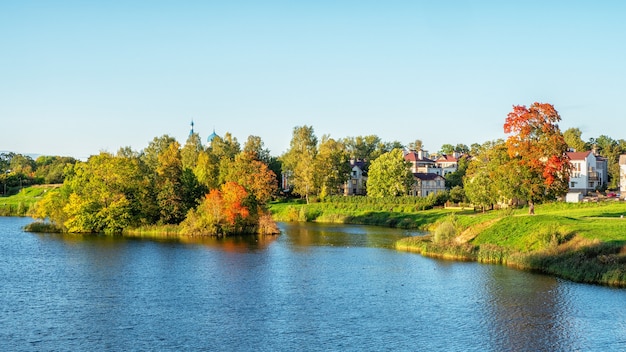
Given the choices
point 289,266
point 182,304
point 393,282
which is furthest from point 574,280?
point 182,304

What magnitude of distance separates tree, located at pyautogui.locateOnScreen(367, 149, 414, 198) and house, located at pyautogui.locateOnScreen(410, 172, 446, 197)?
21.3 m

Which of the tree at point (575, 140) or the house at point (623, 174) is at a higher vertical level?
the tree at point (575, 140)

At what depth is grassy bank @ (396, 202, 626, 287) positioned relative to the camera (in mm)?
48312

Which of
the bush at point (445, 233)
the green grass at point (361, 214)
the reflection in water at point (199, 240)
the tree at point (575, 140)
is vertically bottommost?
Result: the reflection in water at point (199, 240)

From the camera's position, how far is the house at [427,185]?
483 feet

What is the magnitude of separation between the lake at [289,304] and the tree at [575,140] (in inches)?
4792

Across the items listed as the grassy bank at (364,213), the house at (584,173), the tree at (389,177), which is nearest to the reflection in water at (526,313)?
the grassy bank at (364,213)

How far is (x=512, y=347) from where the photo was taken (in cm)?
3222

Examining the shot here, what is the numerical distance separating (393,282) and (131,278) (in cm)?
1959

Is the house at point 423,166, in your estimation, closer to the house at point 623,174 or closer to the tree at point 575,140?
the tree at point 575,140

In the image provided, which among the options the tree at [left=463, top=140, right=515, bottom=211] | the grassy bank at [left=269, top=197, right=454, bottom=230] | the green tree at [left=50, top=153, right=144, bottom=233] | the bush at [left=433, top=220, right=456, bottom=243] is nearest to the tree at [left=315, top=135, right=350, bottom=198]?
the grassy bank at [left=269, top=197, right=454, bottom=230]

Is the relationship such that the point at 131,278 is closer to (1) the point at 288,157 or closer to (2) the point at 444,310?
(2) the point at 444,310

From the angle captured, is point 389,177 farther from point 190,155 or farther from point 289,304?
point 289,304

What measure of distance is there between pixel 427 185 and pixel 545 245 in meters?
92.8
